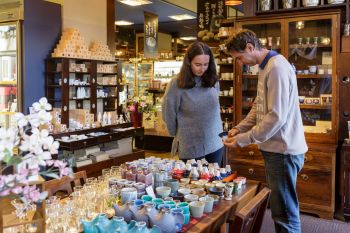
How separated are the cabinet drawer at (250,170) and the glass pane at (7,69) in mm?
3009

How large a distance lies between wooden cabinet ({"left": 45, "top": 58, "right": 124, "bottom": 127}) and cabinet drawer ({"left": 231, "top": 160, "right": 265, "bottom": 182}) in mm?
2329

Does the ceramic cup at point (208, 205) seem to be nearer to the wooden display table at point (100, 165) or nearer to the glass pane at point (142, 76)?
the wooden display table at point (100, 165)

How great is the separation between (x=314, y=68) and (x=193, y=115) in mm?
2148

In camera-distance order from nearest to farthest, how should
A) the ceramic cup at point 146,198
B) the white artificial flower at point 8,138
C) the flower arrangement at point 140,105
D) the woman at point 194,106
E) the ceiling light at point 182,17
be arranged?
1. the white artificial flower at point 8,138
2. the ceramic cup at point 146,198
3. the woman at point 194,106
4. the flower arrangement at point 140,105
5. the ceiling light at point 182,17

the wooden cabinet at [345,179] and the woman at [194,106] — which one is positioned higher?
the woman at [194,106]

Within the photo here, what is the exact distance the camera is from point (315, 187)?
429cm

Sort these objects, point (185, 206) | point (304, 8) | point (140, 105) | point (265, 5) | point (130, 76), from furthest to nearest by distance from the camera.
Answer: point (130, 76)
point (140, 105)
point (265, 5)
point (304, 8)
point (185, 206)

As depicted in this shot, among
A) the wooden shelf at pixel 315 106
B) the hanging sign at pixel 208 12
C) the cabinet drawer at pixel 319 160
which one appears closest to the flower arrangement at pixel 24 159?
the cabinet drawer at pixel 319 160

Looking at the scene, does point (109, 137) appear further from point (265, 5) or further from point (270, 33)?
point (265, 5)

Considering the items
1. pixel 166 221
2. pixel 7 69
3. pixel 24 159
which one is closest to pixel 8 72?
pixel 7 69

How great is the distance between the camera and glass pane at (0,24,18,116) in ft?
17.4

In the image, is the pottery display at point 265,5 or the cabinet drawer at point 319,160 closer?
the cabinet drawer at point 319,160

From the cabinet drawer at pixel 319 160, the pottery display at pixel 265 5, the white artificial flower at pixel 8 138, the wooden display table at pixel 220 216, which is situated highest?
the pottery display at pixel 265 5

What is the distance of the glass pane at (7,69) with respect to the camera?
5.30m
